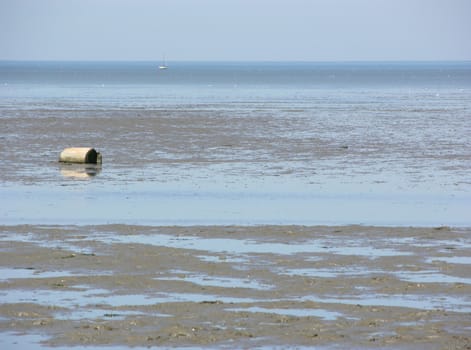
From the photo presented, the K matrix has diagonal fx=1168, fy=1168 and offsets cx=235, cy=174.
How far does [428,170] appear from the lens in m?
31.1

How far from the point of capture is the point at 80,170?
30688 mm

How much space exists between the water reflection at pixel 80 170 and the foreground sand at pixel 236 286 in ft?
30.5

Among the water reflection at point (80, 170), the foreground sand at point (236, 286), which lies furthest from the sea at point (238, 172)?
the foreground sand at point (236, 286)

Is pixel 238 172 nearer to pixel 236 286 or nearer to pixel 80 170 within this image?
pixel 80 170

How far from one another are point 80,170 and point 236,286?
54.9 feet

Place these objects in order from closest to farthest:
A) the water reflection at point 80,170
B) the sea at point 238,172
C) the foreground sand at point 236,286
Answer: the foreground sand at point 236,286 < the sea at point 238,172 < the water reflection at point 80,170

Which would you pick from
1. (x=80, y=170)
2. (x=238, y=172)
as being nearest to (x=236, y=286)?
(x=238, y=172)

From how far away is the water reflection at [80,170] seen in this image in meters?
→ 29.3

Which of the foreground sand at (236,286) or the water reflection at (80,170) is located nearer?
the foreground sand at (236,286)

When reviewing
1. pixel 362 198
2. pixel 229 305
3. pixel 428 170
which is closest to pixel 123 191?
pixel 362 198

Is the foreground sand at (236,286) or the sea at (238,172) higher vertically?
the foreground sand at (236,286)

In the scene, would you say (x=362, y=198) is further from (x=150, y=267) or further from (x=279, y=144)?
(x=279, y=144)

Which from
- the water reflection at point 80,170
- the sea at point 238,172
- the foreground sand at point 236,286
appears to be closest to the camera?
the foreground sand at point 236,286

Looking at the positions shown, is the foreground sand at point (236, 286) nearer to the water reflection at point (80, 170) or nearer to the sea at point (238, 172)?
the sea at point (238, 172)
